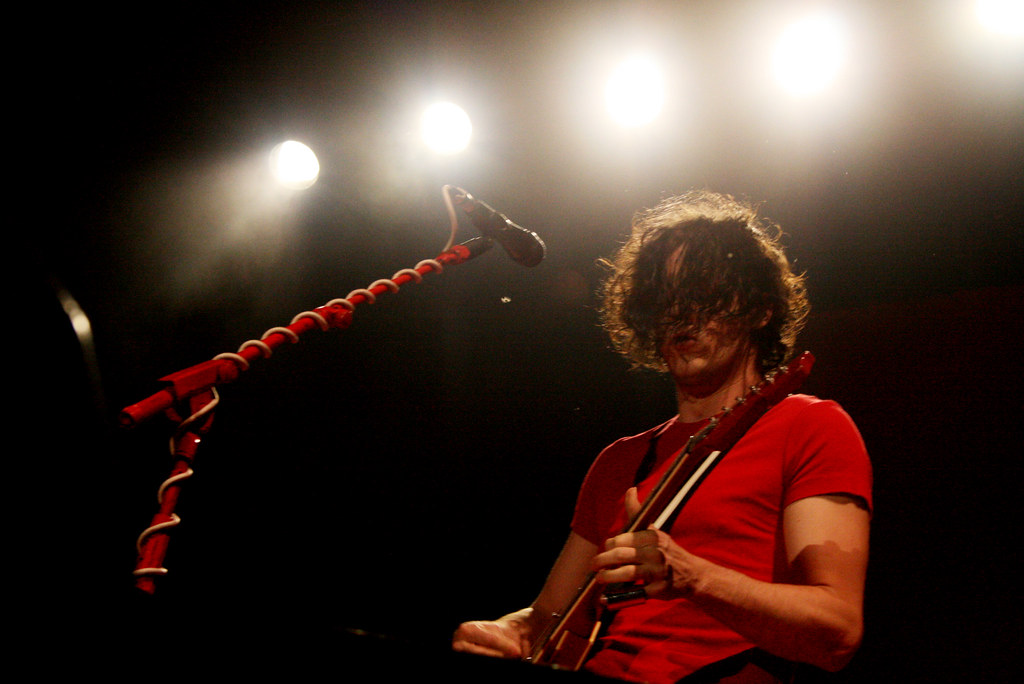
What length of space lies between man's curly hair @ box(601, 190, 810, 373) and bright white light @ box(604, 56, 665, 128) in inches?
12.6

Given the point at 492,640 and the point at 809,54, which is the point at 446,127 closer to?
the point at 809,54

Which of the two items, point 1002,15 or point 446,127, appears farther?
point 446,127

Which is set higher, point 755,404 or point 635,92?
point 635,92

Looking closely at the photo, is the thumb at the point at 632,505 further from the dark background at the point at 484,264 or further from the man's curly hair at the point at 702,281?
the dark background at the point at 484,264

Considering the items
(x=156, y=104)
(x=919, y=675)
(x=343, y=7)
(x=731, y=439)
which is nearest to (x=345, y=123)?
(x=343, y=7)

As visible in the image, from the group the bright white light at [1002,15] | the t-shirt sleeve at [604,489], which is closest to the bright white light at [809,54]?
the bright white light at [1002,15]

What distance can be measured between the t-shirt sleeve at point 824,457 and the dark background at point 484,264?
67 cm

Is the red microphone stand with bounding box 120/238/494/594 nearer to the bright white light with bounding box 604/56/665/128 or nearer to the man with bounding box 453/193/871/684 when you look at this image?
the man with bounding box 453/193/871/684

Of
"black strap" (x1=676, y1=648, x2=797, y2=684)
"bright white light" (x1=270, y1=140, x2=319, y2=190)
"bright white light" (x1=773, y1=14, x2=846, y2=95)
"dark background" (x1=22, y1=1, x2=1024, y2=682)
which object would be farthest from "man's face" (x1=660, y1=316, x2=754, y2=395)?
"bright white light" (x1=270, y1=140, x2=319, y2=190)

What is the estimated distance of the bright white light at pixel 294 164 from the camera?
208 centimetres

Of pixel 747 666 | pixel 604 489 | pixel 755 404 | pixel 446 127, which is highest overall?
pixel 446 127

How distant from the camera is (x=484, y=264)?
237 centimetres

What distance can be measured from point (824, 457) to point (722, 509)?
0.23 m

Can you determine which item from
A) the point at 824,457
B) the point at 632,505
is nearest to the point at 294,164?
the point at 632,505
